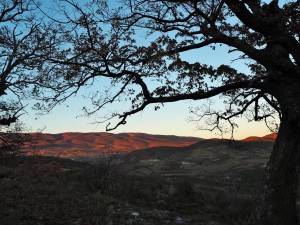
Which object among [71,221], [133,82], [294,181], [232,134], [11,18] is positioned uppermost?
[11,18]

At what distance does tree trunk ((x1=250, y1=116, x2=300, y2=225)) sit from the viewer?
10469mm

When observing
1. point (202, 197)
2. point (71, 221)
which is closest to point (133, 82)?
point (71, 221)

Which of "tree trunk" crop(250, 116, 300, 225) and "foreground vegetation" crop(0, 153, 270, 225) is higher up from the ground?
"tree trunk" crop(250, 116, 300, 225)

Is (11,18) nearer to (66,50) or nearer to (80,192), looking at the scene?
(66,50)

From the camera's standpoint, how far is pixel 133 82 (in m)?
12.2

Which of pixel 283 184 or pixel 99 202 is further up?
pixel 283 184

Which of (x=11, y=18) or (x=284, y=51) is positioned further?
(x=11, y=18)

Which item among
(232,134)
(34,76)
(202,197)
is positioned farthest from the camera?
(34,76)

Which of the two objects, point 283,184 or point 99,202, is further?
point 99,202

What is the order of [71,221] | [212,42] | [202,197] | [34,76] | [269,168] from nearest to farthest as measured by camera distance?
[71,221]
[269,168]
[212,42]
[202,197]
[34,76]

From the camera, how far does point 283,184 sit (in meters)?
10.5

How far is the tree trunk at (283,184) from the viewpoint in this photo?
412 inches

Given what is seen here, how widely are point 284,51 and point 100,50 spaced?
5.69 meters

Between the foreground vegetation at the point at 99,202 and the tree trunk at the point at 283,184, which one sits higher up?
the tree trunk at the point at 283,184
